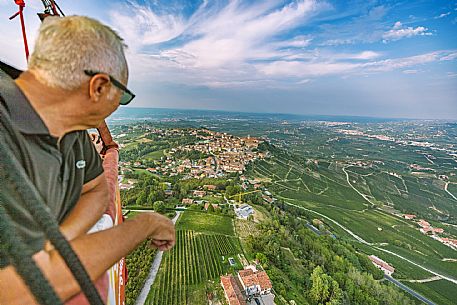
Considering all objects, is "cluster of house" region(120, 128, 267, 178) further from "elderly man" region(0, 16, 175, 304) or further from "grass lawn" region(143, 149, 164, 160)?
"elderly man" region(0, 16, 175, 304)

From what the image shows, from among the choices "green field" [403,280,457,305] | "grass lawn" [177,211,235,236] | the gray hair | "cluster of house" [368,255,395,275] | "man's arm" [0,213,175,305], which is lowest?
"green field" [403,280,457,305]

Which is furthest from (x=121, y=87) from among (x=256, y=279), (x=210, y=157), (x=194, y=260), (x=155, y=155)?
(x=210, y=157)

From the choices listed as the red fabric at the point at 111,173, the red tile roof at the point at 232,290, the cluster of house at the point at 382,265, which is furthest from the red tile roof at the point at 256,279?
the red fabric at the point at 111,173

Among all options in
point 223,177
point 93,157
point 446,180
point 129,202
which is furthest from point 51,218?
point 446,180

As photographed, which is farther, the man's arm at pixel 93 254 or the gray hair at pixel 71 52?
the gray hair at pixel 71 52

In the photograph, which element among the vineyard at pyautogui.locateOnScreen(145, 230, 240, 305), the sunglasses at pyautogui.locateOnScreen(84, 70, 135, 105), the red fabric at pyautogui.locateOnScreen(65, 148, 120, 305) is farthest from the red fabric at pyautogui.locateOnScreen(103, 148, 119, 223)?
the vineyard at pyautogui.locateOnScreen(145, 230, 240, 305)

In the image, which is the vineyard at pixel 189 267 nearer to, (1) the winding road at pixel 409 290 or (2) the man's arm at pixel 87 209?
(1) the winding road at pixel 409 290
